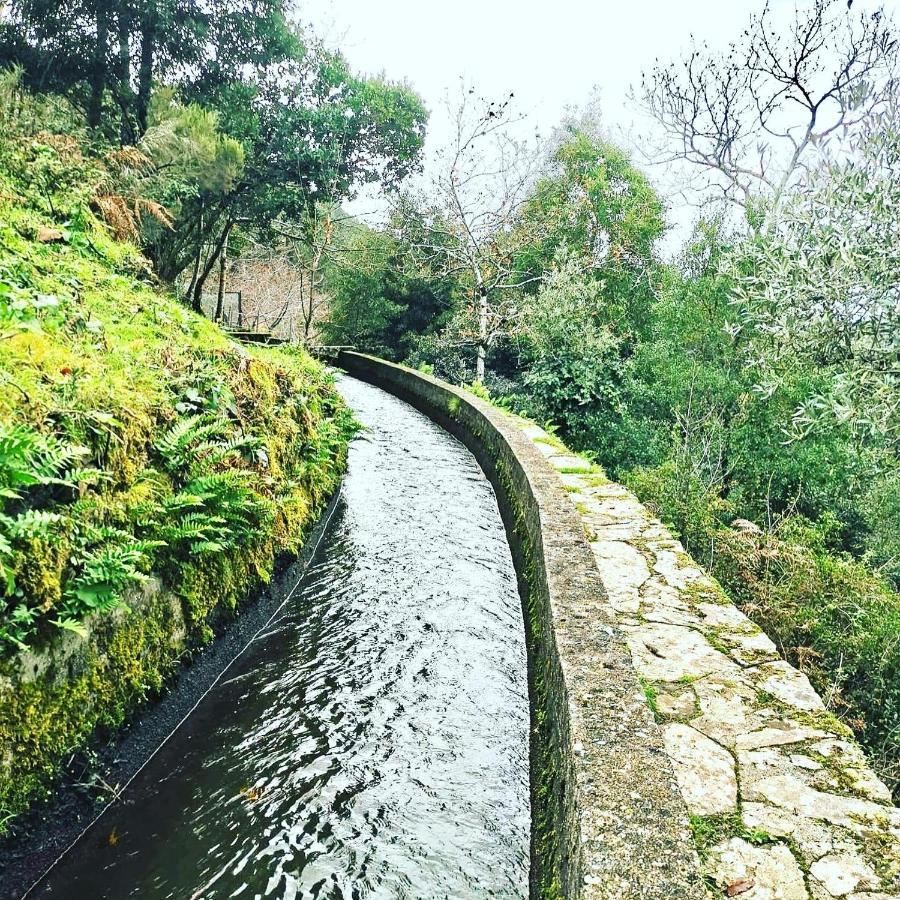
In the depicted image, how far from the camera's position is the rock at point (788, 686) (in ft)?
10.3

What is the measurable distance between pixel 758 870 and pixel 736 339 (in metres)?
14.4

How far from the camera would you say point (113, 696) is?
335 cm

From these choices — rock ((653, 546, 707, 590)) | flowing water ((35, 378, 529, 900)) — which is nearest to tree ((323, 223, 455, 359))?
flowing water ((35, 378, 529, 900))

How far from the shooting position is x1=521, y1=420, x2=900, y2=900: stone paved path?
2191 millimetres

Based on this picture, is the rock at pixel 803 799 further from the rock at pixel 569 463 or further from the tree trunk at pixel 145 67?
the tree trunk at pixel 145 67

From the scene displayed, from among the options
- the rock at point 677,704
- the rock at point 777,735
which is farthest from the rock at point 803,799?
the rock at point 677,704

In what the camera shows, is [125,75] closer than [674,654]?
No

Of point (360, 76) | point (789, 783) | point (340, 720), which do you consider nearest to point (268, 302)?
point (360, 76)

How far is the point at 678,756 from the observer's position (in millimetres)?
2773

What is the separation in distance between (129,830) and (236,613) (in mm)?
1834

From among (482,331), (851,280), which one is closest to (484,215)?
(482,331)

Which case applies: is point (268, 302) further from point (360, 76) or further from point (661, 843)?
point (661, 843)

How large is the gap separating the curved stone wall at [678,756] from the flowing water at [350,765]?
0.32m

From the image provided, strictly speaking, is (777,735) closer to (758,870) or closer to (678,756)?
(678,756)
